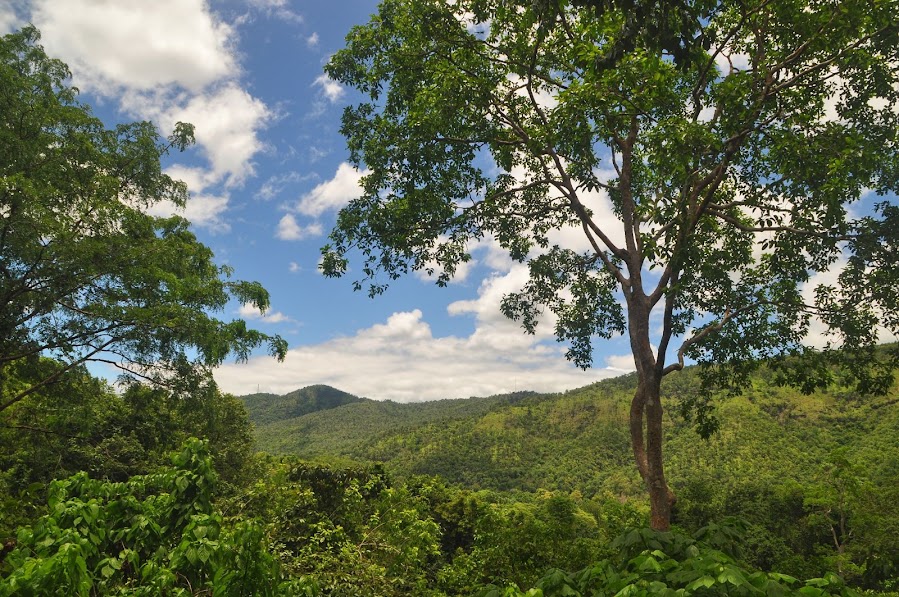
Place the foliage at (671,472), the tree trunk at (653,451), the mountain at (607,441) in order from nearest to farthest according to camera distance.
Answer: the tree trunk at (653,451) → the foliage at (671,472) → the mountain at (607,441)

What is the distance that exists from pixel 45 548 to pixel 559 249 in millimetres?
10297

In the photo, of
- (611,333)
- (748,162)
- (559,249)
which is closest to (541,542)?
(611,333)

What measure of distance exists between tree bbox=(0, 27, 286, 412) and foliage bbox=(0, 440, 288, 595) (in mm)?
8459

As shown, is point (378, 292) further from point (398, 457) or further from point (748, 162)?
point (398, 457)

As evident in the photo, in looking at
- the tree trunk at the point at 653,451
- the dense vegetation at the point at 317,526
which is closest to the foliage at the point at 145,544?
the dense vegetation at the point at 317,526

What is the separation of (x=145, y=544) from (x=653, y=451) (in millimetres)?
7130

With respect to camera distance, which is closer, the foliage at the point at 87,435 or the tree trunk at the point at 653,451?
the tree trunk at the point at 653,451

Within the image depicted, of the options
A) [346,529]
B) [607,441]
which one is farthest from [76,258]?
[607,441]

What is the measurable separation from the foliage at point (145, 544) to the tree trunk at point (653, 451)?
629 cm

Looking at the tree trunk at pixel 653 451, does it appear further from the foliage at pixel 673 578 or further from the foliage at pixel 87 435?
the foliage at pixel 87 435

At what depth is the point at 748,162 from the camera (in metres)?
8.52

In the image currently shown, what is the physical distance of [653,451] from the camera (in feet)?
26.0

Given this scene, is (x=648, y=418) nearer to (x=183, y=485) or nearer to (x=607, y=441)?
(x=183, y=485)

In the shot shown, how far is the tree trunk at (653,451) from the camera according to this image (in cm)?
767
